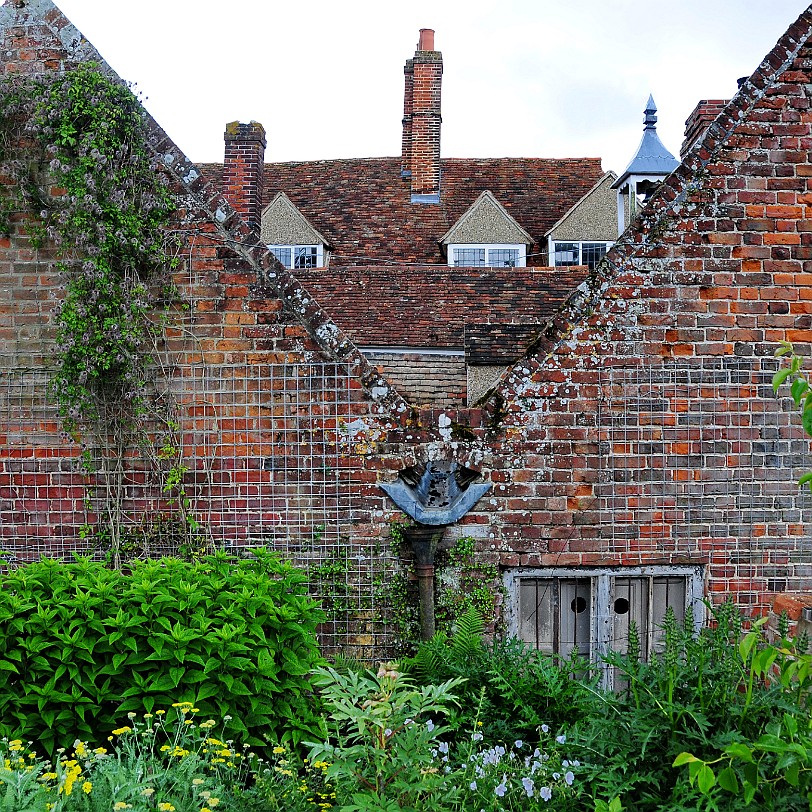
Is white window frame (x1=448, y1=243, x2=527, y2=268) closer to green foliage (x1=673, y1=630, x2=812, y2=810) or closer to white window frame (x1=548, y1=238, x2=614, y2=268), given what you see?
white window frame (x1=548, y1=238, x2=614, y2=268)

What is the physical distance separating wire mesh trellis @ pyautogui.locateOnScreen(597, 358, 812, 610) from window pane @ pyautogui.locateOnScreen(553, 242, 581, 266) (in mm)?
17787

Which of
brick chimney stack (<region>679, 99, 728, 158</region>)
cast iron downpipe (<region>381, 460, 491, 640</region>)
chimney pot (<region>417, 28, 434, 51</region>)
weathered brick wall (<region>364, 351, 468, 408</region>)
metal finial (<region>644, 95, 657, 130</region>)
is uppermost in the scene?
chimney pot (<region>417, 28, 434, 51</region>)

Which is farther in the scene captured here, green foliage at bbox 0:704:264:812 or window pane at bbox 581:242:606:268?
window pane at bbox 581:242:606:268

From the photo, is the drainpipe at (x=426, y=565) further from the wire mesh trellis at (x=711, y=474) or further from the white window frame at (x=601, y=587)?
the wire mesh trellis at (x=711, y=474)

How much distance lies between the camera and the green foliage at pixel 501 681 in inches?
200

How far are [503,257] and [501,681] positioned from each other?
19431 millimetres

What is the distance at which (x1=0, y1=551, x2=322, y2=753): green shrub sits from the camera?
4.62 m

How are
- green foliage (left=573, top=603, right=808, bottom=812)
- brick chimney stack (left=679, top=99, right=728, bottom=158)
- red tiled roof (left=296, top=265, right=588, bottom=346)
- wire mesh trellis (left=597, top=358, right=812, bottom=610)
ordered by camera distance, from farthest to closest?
red tiled roof (left=296, top=265, right=588, bottom=346) → brick chimney stack (left=679, top=99, right=728, bottom=158) → wire mesh trellis (left=597, top=358, right=812, bottom=610) → green foliage (left=573, top=603, right=808, bottom=812)

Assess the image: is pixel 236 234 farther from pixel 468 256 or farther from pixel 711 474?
pixel 468 256

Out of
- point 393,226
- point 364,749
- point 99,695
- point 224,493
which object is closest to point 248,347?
point 224,493

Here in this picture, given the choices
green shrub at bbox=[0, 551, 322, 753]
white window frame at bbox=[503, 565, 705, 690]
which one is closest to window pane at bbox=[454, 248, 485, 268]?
white window frame at bbox=[503, 565, 705, 690]

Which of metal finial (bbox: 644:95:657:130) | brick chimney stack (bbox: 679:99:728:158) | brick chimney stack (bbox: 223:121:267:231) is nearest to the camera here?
brick chimney stack (bbox: 679:99:728:158)

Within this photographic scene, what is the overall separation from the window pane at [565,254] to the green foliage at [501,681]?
1891cm

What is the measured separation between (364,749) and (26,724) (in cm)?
211
